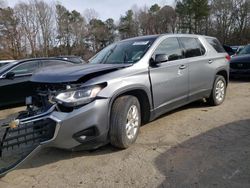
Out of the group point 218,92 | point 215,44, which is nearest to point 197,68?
point 218,92

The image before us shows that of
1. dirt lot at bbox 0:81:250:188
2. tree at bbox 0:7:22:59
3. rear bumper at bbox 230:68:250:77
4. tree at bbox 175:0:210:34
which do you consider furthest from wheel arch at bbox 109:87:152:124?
tree at bbox 175:0:210:34

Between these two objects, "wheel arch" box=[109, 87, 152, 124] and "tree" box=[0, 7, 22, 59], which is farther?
"tree" box=[0, 7, 22, 59]

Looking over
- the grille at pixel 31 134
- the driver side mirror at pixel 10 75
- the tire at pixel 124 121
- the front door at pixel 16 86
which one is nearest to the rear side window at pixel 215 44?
the tire at pixel 124 121

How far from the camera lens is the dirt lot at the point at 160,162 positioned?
3.00 m

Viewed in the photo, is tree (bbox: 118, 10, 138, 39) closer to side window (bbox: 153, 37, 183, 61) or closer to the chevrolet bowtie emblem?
side window (bbox: 153, 37, 183, 61)

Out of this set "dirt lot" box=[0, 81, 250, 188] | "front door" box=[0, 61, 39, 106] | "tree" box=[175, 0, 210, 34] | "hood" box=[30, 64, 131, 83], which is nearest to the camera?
"dirt lot" box=[0, 81, 250, 188]

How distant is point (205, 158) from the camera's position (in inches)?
136

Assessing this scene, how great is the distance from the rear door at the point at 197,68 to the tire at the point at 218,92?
229 mm

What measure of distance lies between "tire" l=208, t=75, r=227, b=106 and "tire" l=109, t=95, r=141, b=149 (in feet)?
8.63

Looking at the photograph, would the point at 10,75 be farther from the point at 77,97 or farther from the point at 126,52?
the point at 77,97

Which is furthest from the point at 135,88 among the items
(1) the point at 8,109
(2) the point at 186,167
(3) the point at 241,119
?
(1) the point at 8,109

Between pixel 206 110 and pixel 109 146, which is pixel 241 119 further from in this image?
pixel 109 146

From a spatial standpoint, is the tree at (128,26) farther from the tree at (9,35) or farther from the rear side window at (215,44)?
the rear side window at (215,44)

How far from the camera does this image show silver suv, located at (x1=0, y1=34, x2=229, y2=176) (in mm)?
3244
